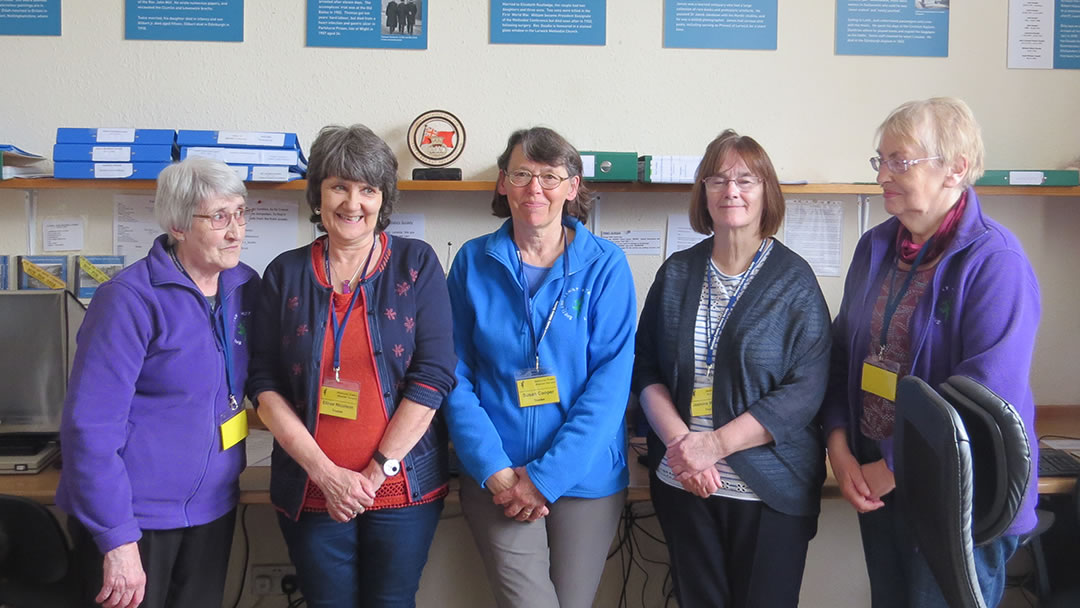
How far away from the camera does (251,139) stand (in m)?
2.30

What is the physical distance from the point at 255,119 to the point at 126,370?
4.16 feet

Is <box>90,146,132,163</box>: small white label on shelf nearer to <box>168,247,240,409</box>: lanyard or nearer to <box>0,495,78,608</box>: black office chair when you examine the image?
<box>168,247,240,409</box>: lanyard

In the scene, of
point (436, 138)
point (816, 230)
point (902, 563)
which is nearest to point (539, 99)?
point (436, 138)

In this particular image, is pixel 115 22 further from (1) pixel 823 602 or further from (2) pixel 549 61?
(1) pixel 823 602

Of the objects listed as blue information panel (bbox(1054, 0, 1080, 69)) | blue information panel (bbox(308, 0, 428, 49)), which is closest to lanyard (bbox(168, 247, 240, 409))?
blue information panel (bbox(308, 0, 428, 49))

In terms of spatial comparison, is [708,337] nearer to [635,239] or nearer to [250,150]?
[635,239]

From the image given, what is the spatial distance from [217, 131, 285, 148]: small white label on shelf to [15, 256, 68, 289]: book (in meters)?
0.79

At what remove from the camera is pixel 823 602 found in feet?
8.86

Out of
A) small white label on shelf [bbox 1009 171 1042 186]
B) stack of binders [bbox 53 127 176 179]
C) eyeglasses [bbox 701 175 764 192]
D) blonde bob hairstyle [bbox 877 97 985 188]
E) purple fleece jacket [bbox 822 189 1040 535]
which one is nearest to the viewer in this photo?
purple fleece jacket [bbox 822 189 1040 535]

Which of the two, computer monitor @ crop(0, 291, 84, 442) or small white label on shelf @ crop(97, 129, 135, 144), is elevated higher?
small white label on shelf @ crop(97, 129, 135, 144)

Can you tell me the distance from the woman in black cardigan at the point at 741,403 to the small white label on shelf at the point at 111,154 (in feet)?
5.86

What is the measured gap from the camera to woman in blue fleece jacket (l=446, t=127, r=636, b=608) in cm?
170

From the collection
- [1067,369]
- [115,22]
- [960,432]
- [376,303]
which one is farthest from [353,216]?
[1067,369]

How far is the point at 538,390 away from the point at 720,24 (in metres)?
1.59
